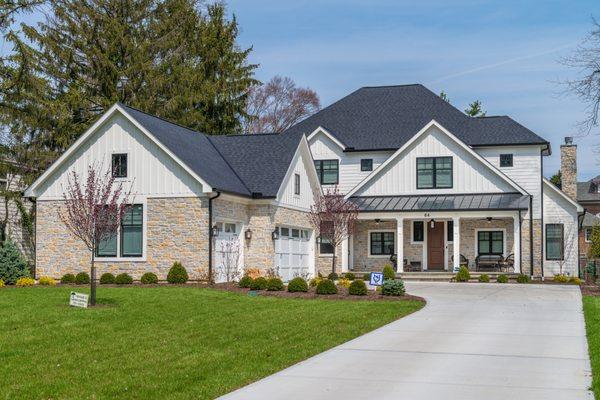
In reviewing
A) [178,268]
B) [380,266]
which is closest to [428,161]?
[380,266]

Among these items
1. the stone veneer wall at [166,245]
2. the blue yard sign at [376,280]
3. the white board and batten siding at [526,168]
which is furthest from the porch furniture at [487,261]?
the stone veneer wall at [166,245]

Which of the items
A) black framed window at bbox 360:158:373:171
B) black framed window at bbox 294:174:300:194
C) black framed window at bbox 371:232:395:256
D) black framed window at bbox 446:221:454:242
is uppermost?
black framed window at bbox 360:158:373:171

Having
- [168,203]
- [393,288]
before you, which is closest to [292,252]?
[168,203]

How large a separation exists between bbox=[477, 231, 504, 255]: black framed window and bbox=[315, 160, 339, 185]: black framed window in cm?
753

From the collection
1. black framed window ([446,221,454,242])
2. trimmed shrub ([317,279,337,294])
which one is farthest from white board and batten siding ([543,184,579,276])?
trimmed shrub ([317,279,337,294])

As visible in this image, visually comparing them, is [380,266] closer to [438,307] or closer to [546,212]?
[546,212]

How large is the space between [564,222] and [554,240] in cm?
91

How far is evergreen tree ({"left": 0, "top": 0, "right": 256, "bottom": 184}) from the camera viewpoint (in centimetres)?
3981

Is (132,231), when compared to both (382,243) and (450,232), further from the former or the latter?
(450,232)

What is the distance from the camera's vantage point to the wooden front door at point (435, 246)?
119 feet

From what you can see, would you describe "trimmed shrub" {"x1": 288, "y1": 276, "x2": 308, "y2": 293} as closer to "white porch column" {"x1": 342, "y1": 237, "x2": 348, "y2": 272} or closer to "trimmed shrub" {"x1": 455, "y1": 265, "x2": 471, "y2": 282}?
"trimmed shrub" {"x1": 455, "y1": 265, "x2": 471, "y2": 282}

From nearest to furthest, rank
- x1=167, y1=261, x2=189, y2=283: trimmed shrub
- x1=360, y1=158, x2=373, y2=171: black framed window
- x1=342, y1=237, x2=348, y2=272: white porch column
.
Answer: x1=167, y1=261, x2=189, y2=283: trimmed shrub, x1=342, y1=237, x2=348, y2=272: white porch column, x1=360, y1=158, x2=373, y2=171: black framed window

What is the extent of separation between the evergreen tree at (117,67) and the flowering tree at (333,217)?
12437mm

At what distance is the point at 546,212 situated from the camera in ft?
118
